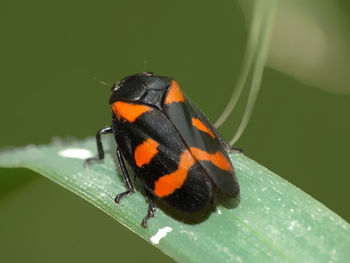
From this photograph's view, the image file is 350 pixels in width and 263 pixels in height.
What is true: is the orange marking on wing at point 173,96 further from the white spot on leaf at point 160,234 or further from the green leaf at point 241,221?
the white spot on leaf at point 160,234

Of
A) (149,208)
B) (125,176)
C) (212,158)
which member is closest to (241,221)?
(212,158)

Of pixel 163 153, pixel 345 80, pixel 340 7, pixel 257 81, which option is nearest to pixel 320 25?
pixel 340 7

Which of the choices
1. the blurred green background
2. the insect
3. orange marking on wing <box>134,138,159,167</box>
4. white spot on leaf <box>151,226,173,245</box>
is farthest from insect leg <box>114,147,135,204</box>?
the blurred green background

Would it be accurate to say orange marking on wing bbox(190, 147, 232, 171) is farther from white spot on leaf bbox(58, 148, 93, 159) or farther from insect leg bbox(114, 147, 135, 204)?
white spot on leaf bbox(58, 148, 93, 159)

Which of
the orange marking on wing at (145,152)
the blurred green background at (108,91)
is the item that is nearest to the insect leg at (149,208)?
the orange marking on wing at (145,152)

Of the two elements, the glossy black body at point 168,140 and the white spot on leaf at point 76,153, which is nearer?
the glossy black body at point 168,140

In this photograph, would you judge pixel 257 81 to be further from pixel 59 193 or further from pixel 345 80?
pixel 59 193
